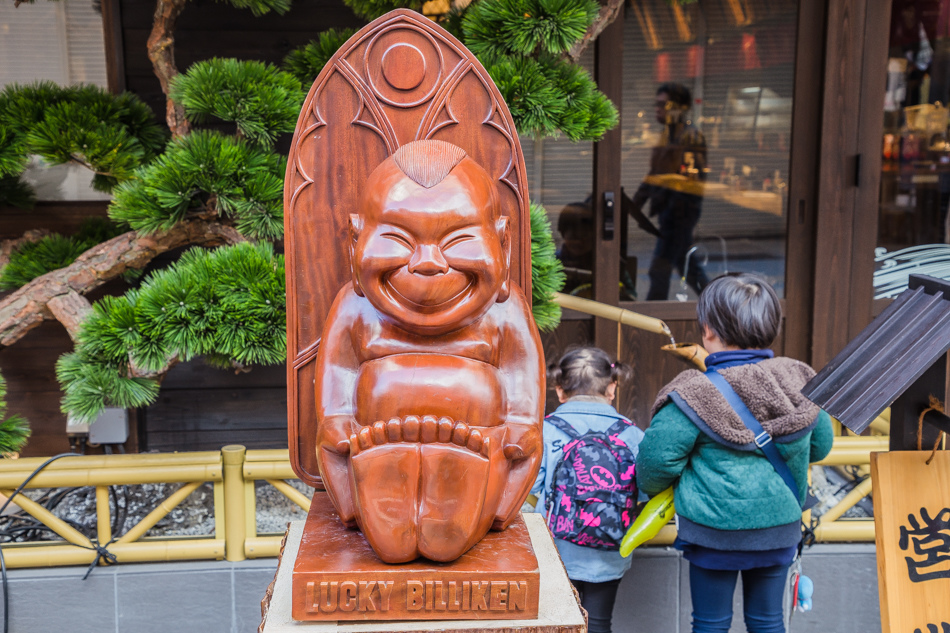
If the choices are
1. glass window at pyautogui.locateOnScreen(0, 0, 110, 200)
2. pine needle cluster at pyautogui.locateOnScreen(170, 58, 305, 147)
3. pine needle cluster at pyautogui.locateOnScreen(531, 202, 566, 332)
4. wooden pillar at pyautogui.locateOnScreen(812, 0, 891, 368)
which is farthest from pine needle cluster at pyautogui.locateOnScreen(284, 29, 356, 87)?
wooden pillar at pyautogui.locateOnScreen(812, 0, 891, 368)

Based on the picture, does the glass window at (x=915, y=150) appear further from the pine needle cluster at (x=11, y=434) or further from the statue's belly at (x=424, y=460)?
the pine needle cluster at (x=11, y=434)

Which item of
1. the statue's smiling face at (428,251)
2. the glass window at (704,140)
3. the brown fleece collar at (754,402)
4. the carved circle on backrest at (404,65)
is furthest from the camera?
the glass window at (704,140)

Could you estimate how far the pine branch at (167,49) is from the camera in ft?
7.11

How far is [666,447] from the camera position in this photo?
1689 mm

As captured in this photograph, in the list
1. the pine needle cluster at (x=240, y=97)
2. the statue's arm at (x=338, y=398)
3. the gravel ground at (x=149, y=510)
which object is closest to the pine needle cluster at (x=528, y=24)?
the pine needle cluster at (x=240, y=97)

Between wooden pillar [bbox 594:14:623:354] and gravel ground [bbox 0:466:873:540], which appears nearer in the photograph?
gravel ground [bbox 0:466:873:540]

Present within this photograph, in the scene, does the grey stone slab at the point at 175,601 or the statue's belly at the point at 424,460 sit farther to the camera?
the grey stone slab at the point at 175,601

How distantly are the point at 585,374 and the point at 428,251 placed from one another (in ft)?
2.99

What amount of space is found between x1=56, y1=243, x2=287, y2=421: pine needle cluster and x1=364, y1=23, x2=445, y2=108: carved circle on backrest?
66 cm

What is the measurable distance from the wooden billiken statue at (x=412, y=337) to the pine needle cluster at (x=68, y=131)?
100 cm

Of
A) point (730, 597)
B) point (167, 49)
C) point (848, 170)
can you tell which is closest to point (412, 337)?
point (730, 597)

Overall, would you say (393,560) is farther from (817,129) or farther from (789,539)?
(817,129)

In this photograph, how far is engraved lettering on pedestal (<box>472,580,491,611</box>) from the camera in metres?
1.19

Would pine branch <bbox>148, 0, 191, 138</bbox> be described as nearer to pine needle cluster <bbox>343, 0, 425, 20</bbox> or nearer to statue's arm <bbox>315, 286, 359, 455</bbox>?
pine needle cluster <bbox>343, 0, 425, 20</bbox>
